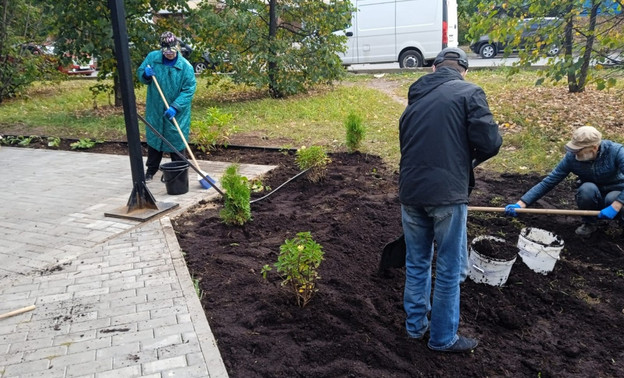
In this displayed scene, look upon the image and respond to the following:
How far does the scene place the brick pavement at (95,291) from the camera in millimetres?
2926

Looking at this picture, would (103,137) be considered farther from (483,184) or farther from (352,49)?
(352,49)

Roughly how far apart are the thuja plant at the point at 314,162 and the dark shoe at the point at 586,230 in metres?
3.00

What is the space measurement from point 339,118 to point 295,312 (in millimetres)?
7264

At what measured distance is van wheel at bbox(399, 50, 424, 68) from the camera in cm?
1680

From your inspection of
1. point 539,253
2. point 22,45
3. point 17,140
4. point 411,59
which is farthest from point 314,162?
point 411,59

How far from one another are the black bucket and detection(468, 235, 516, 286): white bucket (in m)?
3.67

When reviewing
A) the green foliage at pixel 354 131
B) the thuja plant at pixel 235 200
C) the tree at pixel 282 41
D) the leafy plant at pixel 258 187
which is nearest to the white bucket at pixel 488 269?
the thuja plant at pixel 235 200

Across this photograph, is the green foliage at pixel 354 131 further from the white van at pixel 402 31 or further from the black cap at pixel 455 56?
the white van at pixel 402 31

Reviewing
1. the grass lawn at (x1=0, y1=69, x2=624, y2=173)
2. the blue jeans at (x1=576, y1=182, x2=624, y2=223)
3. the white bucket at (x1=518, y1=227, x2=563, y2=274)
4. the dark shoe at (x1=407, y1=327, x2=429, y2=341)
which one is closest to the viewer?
the dark shoe at (x1=407, y1=327, x2=429, y2=341)

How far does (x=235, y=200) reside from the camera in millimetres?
4859

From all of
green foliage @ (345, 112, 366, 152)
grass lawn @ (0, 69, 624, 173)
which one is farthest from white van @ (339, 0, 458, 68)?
green foliage @ (345, 112, 366, 152)

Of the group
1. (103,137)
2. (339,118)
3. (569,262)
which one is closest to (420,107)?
(569,262)

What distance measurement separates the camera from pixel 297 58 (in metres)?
12.2

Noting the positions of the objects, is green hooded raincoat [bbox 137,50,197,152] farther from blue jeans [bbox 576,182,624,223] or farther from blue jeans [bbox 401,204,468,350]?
blue jeans [bbox 576,182,624,223]
